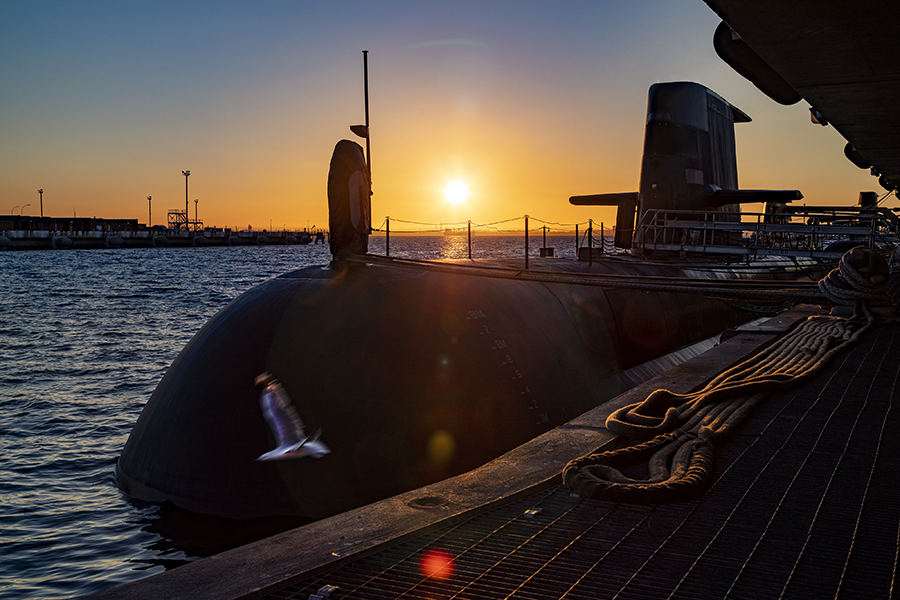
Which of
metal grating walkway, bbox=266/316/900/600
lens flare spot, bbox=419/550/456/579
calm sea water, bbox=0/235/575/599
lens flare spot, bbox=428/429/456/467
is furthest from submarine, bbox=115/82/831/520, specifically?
lens flare spot, bbox=419/550/456/579

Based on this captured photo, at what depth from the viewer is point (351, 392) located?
649cm

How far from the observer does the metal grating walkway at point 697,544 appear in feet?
9.86

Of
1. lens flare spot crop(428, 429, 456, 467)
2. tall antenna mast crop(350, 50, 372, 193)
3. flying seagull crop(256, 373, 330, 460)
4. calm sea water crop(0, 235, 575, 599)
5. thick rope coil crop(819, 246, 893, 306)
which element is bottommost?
calm sea water crop(0, 235, 575, 599)

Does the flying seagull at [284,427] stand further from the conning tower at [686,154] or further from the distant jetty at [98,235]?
the distant jetty at [98,235]

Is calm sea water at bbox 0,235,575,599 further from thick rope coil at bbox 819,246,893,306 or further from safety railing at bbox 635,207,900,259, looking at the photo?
safety railing at bbox 635,207,900,259

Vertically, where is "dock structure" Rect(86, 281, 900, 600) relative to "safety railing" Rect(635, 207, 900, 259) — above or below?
below

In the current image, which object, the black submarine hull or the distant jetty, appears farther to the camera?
the distant jetty

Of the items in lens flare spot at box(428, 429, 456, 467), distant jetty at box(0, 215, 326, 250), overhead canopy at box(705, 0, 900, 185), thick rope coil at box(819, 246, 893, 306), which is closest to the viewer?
overhead canopy at box(705, 0, 900, 185)

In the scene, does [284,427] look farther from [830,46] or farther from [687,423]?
[830,46]

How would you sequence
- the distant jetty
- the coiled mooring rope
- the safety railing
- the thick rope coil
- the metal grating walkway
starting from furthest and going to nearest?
the distant jetty < the safety railing < the thick rope coil < the coiled mooring rope < the metal grating walkway

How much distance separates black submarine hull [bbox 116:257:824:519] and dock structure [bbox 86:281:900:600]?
179 cm

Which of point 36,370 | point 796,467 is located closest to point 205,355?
point 796,467

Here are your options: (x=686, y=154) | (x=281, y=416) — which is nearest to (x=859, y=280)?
(x=686, y=154)

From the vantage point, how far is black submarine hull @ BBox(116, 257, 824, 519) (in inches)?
245
